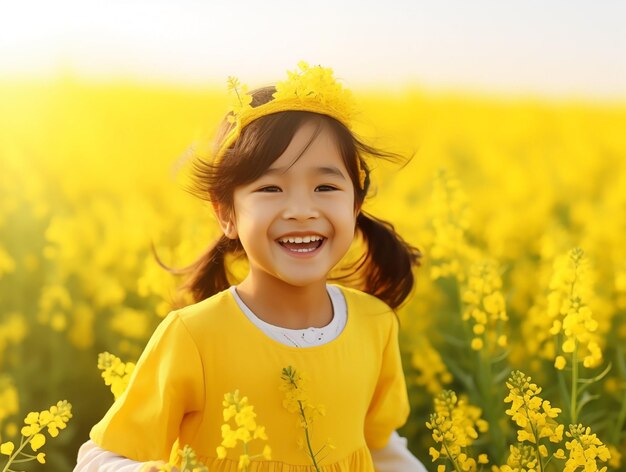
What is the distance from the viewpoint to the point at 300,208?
1.75 m

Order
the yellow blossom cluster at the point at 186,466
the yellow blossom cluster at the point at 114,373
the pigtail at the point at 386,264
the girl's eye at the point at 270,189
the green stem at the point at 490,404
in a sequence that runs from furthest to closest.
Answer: the green stem at the point at 490,404
the pigtail at the point at 386,264
the yellow blossom cluster at the point at 114,373
the girl's eye at the point at 270,189
the yellow blossom cluster at the point at 186,466

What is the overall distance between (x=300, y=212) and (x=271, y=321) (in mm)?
260

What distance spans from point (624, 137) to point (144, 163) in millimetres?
4667

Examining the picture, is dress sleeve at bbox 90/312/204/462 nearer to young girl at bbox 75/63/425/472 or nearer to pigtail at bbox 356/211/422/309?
young girl at bbox 75/63/425/472

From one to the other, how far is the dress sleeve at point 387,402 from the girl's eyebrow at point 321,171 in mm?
455

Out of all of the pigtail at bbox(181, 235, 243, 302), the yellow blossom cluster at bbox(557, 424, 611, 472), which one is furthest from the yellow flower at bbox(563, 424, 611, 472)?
the pigtail at bbox(181, 235, 243, 302)

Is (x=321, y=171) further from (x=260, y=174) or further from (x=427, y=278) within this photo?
(x=427, y=278)

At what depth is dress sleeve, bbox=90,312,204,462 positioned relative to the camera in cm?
175

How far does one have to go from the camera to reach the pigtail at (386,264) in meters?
2.24

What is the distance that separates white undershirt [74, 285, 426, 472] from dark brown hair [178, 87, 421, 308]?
7.8 inches

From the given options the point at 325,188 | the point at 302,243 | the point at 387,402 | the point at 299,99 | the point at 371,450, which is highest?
the point at 299,99

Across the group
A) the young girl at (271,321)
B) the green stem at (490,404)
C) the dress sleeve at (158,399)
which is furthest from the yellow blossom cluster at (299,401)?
the green stem at (490,404)

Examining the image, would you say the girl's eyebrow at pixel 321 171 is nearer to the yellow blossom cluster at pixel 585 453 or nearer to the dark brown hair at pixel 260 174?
the dark brown hair at pixel 260 174

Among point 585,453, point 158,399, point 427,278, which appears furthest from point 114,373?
point 427,278
